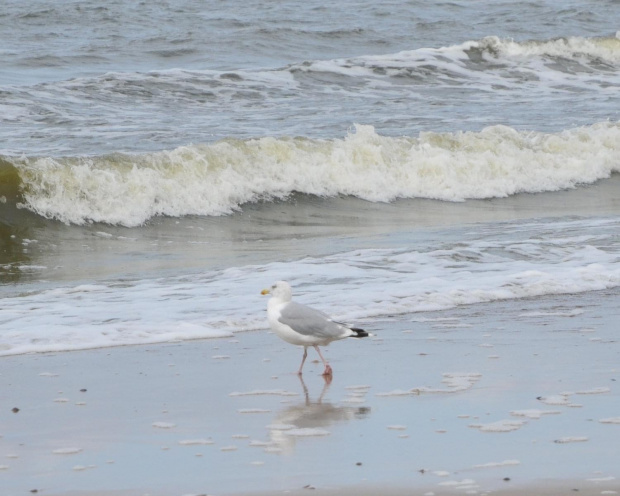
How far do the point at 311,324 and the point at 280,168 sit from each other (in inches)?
331

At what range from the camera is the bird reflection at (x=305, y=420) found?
14.9 feet

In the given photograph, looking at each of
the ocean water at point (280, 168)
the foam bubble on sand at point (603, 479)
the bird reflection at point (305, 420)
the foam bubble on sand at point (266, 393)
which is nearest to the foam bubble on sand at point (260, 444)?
the bird reflection at point (305, 420)

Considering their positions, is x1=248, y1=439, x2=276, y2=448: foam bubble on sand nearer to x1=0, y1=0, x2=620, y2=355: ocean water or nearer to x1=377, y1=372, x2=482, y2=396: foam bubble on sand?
x1=377, y1=372, x2=482, y2=396: foam bubble on sand

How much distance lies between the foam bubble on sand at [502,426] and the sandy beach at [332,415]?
0.04 ft

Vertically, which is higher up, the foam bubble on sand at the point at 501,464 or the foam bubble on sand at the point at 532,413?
the foam bubble on sand at the point at 501,464

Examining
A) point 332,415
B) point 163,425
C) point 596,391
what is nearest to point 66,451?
point 163,425

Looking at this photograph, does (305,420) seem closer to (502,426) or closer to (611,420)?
(502,426)

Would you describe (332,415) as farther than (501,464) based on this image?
Yes

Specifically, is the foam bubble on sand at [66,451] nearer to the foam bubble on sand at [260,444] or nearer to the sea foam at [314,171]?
the foam bubble on sand at [260,444]

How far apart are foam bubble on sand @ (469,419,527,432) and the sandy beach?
12 mm

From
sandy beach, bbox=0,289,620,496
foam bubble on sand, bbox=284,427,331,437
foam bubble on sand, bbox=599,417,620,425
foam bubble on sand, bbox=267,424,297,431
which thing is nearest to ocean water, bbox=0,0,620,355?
sandy beach, bbox=0,289,620,496

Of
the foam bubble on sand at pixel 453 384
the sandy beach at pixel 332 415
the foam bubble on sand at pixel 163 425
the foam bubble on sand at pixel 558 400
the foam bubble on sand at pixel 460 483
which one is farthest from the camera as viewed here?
the foam bubble on sand at pixel 453 384

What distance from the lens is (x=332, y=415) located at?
16.3 ft

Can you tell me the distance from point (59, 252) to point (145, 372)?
5152 millimetres
